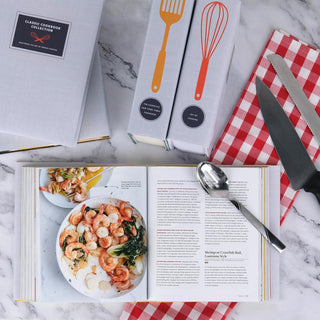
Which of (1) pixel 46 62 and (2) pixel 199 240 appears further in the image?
(2) pixel 199 240

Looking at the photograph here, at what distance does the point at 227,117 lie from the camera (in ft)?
2.39

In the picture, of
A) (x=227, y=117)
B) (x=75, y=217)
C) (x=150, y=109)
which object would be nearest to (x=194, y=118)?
(x=150, y=109)

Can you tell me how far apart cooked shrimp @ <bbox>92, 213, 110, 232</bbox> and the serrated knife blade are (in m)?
0.39

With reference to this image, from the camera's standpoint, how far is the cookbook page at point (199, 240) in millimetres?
697

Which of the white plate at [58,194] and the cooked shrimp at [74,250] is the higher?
the white plate at [58,194]

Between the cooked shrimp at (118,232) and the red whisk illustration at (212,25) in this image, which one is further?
the cooked shrimp at (118,232)

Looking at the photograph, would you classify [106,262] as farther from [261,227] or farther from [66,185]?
[261,227]

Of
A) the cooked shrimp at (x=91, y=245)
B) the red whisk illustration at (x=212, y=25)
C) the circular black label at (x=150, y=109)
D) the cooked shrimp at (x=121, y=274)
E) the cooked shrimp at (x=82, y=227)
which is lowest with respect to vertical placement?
the cooked shrimp at (x=121, y=274)

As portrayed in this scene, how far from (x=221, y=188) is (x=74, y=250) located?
0.27 metres

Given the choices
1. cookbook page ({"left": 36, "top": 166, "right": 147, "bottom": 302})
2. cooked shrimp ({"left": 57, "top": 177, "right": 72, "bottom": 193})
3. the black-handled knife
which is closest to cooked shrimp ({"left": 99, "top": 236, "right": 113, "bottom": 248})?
cookbook page ({"left": 36, "top": 166, "right": 147, "bottom": 302})

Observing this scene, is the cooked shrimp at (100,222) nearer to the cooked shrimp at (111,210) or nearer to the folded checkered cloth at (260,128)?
the cooked shrimp at (111,210)

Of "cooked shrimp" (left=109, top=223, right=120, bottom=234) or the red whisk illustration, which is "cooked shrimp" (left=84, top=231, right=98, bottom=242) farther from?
the red whisk illustration

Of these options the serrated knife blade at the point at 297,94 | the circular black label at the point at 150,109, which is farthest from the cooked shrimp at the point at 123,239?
the serrated knife blade at the point at 297,94

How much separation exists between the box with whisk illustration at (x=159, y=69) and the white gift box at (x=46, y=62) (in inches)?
3.3
